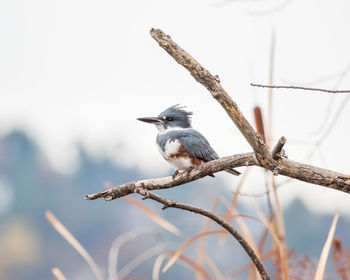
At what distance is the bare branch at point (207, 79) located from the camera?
1.36 metres

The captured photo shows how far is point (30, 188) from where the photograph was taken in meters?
20.9

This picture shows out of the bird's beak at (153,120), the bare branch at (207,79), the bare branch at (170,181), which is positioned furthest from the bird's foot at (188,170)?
the bare branch at (207,79)

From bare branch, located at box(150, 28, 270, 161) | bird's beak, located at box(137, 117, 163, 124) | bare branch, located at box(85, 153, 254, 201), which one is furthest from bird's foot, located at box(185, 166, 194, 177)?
bare branch, located at box(150, 28, 270, 161)

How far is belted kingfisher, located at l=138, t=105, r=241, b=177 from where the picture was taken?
1.88m

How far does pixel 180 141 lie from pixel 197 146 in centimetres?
6

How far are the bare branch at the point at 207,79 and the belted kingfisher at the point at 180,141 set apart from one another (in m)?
0.46

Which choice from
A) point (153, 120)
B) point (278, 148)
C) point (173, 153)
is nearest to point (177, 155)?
point (173, 153)

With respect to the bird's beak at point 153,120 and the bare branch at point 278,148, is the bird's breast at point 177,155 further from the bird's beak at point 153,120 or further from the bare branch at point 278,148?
the bare branch at point 278,148

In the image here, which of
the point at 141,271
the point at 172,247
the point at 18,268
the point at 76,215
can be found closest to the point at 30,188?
the point at 76,215

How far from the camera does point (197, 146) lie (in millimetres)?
1908

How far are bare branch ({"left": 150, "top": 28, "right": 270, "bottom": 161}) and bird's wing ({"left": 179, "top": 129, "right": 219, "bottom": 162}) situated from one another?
1.59 ft

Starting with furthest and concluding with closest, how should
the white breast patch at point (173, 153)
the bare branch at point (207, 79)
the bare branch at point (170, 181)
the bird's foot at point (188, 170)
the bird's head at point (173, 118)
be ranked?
the bird's head at point (173, 118) < the white breast patch at point (173, 153) < the bird's foot at point (188, 170) < the bare branch at point (170, 181) < the bare branch at point (207, 79)

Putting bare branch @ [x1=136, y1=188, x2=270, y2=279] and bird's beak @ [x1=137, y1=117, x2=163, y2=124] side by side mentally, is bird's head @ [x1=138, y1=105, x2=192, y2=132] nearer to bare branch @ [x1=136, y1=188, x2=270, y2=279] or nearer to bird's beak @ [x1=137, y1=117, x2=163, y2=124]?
bird's beak @ [x1=137, y1=117, x2=163, y2=124]

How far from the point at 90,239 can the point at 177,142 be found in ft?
59.8
